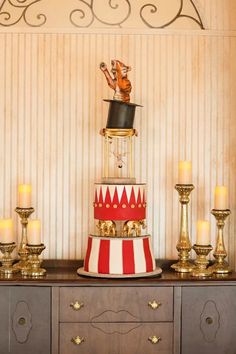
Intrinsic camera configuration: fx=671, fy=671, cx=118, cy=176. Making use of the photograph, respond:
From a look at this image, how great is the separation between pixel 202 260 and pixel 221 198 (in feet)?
1.01

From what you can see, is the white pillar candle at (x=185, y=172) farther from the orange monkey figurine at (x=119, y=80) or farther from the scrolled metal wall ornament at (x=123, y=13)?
the scrolled metal wall ornament at (x=123, y=13)

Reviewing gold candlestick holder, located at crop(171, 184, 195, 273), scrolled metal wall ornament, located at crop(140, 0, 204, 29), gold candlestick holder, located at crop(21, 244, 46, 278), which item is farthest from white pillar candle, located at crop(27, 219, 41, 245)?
scrolled metal wall ornament, located at crop(140, 0, 204, 29)

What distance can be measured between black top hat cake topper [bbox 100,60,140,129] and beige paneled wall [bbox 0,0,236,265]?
196 millimetres

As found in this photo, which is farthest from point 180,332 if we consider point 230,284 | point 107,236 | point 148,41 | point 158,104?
point 148,41

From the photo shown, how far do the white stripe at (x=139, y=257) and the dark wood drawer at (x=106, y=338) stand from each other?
247 millimetres

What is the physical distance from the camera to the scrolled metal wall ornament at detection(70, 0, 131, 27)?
3387mm

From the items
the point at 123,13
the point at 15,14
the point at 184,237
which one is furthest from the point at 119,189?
the point at 15,14

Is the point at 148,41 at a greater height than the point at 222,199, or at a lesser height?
greater

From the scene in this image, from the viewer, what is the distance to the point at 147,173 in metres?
3.39

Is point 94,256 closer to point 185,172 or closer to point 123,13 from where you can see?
point 185,172

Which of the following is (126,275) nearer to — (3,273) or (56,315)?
(56,315)

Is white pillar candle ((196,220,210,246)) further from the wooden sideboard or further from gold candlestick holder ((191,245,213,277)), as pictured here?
the wooden sideboard

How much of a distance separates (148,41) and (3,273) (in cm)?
135

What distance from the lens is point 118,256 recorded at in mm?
3010
